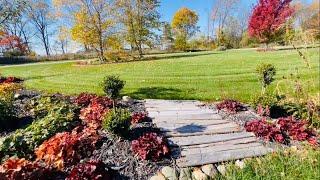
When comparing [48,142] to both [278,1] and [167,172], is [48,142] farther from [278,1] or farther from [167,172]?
[278,1]

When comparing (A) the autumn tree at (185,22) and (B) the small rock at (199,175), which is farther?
(A) the autumn tree at (185,22)

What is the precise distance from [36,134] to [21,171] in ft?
4.60

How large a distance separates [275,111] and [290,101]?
0.52 m

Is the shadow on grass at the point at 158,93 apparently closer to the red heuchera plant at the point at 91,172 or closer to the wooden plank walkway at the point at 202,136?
the wooden plank walkway at the point at 202,136

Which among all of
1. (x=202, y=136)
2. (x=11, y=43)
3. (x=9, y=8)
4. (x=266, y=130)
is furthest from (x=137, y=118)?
(x=11, y=43)

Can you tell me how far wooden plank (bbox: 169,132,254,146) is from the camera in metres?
5.79

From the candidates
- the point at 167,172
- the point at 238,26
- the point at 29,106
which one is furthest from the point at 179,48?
the point at 167,172

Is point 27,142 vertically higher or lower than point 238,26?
lower

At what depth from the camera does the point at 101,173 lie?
4.62 metres

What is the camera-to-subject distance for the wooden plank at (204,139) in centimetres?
579

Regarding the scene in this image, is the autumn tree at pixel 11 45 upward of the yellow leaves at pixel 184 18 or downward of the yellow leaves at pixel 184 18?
downward

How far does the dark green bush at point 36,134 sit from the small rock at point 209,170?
2.78 meters

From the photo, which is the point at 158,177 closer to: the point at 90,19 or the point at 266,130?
the point at 266,130

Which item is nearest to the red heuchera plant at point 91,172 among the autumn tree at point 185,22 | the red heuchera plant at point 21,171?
the red heuchera plant at point 21,171
